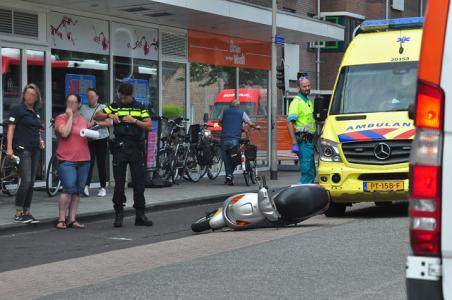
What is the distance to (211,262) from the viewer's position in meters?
8.00

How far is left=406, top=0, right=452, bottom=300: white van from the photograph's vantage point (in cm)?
315

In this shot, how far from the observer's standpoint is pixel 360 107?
38.7 ft

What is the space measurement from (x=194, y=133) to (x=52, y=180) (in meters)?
4.42

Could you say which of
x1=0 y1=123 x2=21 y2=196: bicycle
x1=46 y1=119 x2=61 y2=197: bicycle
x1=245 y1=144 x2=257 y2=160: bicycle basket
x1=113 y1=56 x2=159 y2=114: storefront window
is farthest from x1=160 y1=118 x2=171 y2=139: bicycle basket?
x1=0 y1=123 x2=21 y2=196: bicycle

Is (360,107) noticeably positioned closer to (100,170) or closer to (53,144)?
Result: (100,170)

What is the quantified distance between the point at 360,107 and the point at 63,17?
686 cm

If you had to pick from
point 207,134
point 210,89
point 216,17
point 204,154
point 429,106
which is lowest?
point 204,154

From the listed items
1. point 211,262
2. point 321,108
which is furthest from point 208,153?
point 211,262

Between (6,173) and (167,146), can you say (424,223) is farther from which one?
(167,146)

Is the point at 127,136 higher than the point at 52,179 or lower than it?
higher

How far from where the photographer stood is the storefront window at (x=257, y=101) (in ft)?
72.5

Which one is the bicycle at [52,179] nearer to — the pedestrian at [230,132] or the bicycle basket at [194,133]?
the pedestrian at [230,132]

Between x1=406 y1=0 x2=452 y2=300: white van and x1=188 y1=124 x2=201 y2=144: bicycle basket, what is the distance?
15.3m

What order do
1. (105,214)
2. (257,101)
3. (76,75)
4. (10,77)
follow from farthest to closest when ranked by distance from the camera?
(257,101)
(76,75)
(10,77)
(105,214)
